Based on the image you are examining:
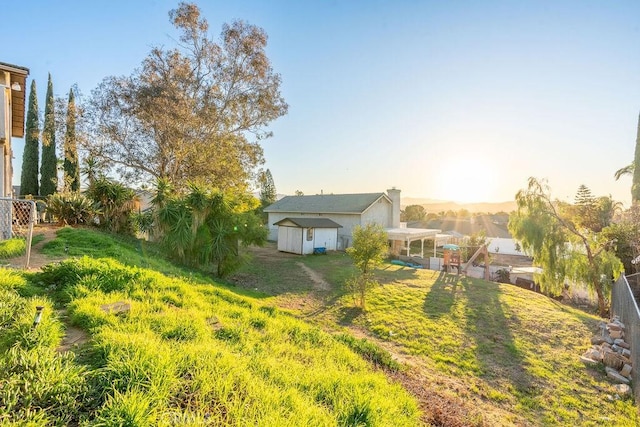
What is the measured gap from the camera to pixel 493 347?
7.28m

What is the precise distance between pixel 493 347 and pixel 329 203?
67.5 feet

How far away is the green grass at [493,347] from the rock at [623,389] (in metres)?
0.12

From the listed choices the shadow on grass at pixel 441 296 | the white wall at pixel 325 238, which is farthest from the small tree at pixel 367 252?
the white wall at pixel 325 238

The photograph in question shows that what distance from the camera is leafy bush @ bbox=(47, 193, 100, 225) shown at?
1173 centimetres

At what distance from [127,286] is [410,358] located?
5.57 m

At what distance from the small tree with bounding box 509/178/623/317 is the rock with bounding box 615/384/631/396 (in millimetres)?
9157

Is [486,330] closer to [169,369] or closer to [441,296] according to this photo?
[441,296]

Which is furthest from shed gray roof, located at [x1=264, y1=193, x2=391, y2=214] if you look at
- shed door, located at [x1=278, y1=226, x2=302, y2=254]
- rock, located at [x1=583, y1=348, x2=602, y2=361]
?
rock, located at [x1=583, y1=348, x2=602, y2=361]

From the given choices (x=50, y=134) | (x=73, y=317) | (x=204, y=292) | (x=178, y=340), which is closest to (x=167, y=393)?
(x=178, y=340)

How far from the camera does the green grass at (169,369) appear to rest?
1996mm

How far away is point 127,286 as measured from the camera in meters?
4.75

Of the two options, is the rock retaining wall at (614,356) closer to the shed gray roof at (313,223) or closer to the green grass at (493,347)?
the green grass at (493,347)

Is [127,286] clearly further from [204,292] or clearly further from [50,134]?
[50,134]

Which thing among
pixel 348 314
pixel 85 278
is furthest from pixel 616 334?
pixel 85 278
